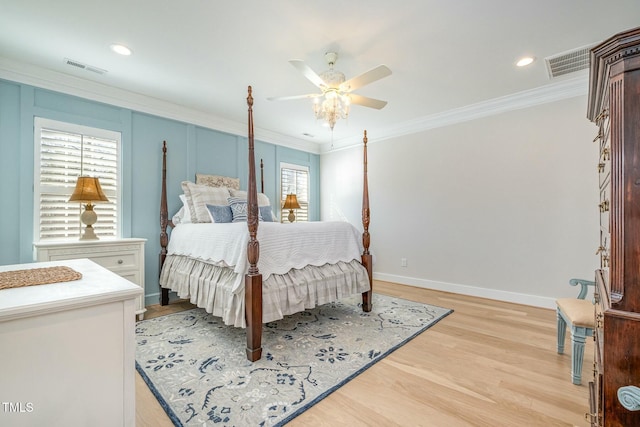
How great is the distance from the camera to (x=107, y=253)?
282 cm

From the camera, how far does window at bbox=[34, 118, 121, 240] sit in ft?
9.34

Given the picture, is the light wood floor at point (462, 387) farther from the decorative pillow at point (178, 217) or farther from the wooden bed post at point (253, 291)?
the decorative pillow at point (178, 217)

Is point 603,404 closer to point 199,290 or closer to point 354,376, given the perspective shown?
point 354,376

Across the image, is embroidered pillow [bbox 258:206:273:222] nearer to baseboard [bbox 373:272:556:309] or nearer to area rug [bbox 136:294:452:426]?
area rug [bbox 136:294:452:426]

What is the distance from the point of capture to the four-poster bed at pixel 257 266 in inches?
83.7

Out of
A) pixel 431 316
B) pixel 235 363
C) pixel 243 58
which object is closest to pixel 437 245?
pixel 431 316

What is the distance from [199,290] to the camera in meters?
2.69

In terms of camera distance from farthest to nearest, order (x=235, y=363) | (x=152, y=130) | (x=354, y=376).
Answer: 1. (x=152, y=130)
2. (x=235, y=363)
3. (x=354, y=376)

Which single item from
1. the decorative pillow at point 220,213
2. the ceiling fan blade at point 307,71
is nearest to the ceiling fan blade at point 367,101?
the ceiling fan blade at point 307,71

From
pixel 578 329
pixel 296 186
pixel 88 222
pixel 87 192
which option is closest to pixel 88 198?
pixel 87 192

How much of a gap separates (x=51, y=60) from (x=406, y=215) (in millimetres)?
4638

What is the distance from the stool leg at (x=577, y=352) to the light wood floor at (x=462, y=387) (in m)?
0.06

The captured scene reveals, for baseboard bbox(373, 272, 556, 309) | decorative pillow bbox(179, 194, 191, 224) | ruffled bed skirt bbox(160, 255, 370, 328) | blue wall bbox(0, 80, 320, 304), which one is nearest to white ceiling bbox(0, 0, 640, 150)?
blue wall bbox(0, 80, 320, 304)

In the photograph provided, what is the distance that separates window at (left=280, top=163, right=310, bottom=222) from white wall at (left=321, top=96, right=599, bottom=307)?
1381mm
